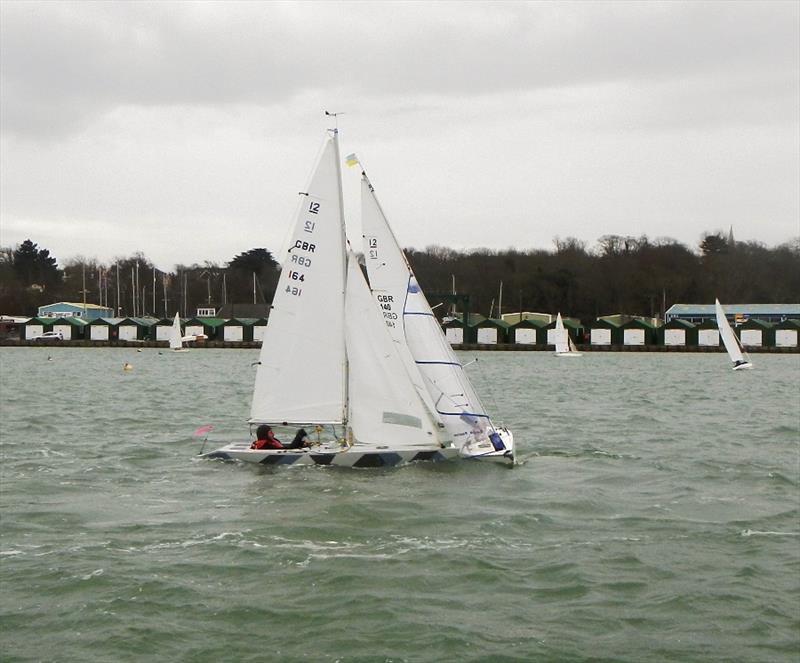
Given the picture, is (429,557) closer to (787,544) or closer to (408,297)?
(787,544)

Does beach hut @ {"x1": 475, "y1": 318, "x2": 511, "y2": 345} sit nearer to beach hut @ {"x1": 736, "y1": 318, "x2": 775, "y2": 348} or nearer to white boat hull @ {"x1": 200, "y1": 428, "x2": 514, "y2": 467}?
beach hut @ {"x1": 736, "y1": 318, "x2": 775, "y2": 348}

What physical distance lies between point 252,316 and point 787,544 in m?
121

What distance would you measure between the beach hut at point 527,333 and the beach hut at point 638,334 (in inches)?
318

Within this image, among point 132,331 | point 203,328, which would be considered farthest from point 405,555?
point 132,331

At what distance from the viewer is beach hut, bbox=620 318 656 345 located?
332ft

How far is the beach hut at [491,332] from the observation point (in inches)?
4055

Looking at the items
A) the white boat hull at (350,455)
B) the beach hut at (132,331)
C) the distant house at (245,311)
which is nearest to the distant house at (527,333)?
the beach hut at (132,331)

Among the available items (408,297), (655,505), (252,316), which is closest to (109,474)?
(408,297)

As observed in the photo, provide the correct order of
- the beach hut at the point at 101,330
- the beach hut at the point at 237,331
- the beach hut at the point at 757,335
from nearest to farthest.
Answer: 1. the beach hut at the point at 757,335
2. the beach hut at the point at 237,331
3. the beach hut at the point at 101,330

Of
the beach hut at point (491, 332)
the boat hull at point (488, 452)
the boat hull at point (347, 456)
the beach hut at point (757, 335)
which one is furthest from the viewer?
the beach hut at point (491, 332)

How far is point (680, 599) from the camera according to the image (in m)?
11.5

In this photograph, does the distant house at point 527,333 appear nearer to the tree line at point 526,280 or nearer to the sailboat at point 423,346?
the tree line at point 526,280

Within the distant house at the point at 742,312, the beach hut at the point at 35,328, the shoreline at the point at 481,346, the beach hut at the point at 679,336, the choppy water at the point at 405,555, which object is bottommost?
the choppy water at the point at 405,555

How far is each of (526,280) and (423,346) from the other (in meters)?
108
